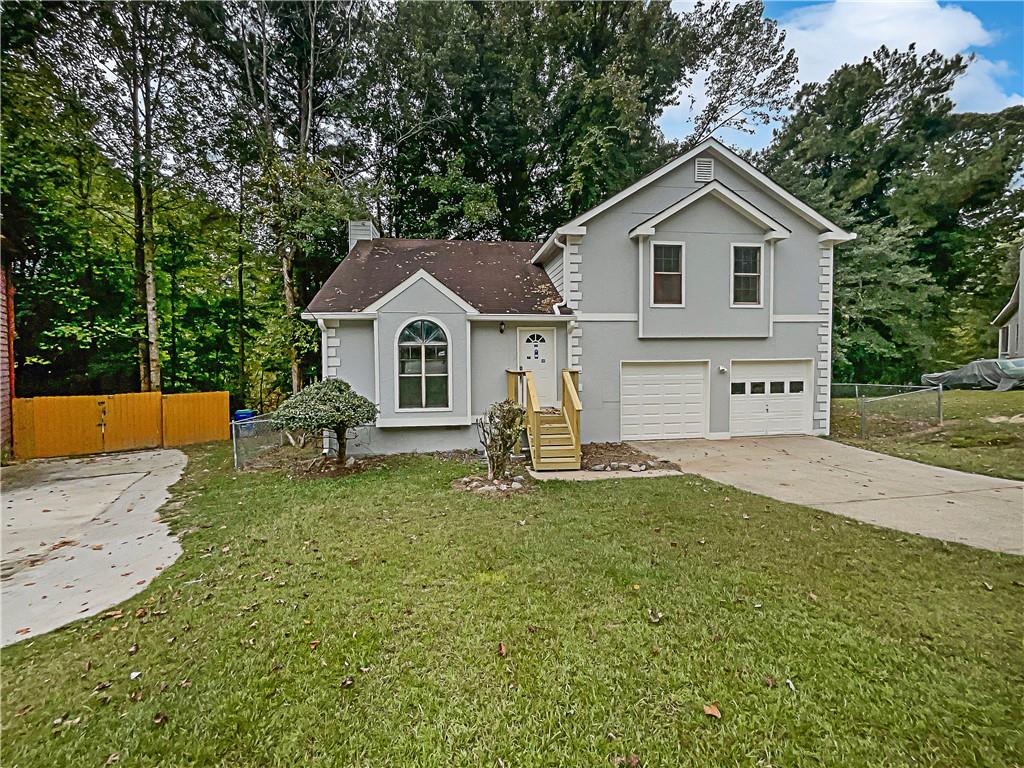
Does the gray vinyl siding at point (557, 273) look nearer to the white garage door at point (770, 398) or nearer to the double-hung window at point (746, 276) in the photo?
the double-hung window at point (746, 276)

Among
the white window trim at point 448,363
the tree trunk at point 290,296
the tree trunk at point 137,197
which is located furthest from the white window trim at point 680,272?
the tree trunk at point 137,197

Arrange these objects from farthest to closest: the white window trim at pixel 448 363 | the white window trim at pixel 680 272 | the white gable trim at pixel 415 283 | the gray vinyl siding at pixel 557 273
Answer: the gray vinyl siding at pixel 557 273
the white window trim at pixel 680 272
the white window trim at pixel 448 363
the white gable trim at pixel 415 283

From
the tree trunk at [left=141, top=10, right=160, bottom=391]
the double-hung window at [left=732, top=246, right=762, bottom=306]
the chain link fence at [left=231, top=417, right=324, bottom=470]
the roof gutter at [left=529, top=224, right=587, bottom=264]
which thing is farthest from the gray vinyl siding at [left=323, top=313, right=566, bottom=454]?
the tree trunk at [left=141, top=10, right=160, bottom=391]

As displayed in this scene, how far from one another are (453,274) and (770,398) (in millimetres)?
8585

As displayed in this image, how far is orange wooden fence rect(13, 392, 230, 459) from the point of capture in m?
10.3

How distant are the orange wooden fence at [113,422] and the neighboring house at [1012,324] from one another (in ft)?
99.8

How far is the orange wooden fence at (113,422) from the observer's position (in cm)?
1034

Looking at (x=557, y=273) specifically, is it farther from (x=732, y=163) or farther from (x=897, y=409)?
(x=897, y=409)

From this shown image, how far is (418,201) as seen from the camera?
1759 centimetres

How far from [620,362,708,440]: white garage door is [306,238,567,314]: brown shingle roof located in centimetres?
257

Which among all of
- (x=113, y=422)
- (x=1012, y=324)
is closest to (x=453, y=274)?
(x=113, y=422)

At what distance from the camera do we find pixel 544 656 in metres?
3.03

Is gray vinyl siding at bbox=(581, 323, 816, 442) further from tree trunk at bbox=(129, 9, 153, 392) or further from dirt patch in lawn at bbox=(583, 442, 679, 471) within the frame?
tree trunk at bbox=(129, 9, 153, 392)

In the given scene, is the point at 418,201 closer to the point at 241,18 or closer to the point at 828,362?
the point at 241,18
